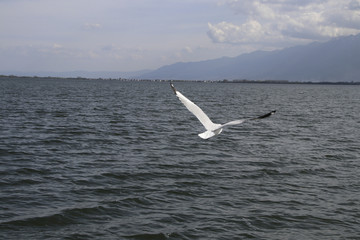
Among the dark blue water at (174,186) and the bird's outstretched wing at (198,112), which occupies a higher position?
the bird's outstretched wing at (198,112)

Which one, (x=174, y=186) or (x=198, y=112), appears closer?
(x=198, y=112)

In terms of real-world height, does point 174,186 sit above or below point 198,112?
below

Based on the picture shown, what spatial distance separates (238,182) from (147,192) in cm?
414

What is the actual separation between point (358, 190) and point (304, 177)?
2.51m

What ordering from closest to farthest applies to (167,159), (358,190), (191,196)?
(191,196)
(358,190)
(167,159)

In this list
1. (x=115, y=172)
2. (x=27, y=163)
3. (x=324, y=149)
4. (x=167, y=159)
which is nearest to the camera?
(x=115, y=172)

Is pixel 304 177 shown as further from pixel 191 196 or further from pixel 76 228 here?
pixel 76 228

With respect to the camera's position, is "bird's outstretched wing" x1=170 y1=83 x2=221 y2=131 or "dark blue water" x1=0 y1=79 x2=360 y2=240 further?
"dark blue water" x1=0 y1=79 x2=360 y2=240

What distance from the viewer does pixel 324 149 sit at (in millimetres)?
25141

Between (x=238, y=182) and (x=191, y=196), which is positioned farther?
(x=238, y=182)

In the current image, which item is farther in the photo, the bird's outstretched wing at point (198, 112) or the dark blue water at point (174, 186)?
the dark blue water at point (174, 186)

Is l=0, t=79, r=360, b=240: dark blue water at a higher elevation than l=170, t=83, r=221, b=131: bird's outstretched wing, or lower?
lower

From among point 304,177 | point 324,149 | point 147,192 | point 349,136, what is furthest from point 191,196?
point 349,136

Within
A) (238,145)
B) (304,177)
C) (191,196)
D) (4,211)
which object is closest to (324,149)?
(238,145)
